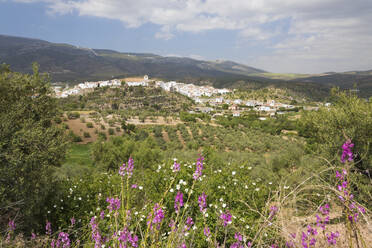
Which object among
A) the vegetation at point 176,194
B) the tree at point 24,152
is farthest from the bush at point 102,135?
the tree at point 24,152

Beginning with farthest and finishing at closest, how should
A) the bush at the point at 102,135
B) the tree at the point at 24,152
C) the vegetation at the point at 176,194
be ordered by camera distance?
the bush at the point at 102,135, the tree at the point at 24,152, the vegetation at the point at 176,194

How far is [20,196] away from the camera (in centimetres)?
568

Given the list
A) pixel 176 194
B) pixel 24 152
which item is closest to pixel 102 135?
pixel 24 152

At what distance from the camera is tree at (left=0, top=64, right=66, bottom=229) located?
556 cm

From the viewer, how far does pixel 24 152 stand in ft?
22.5

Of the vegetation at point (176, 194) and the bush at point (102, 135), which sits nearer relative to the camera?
the vegetation at point (176, 194)

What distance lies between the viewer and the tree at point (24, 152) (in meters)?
5.56

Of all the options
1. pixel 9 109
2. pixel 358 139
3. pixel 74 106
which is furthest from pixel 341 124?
pixel 74 106

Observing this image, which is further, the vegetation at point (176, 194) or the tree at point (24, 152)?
the tree at point (24, 152)

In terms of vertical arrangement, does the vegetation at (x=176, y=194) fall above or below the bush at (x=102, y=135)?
above

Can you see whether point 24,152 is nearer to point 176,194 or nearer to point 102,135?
point 176,194

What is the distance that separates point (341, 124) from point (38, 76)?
15.4m

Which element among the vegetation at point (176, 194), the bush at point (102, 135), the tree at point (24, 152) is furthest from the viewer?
the bush at point (102, 135)

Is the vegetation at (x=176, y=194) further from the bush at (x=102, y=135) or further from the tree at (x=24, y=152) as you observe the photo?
the bush at (x=102, y=135)
